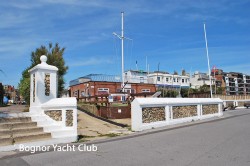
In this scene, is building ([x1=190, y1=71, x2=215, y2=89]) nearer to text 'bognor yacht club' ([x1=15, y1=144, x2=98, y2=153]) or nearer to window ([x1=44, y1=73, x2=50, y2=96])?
window ([x1=44, y1=73, x2=50, y2=96])

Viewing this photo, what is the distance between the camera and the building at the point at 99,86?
4281cm

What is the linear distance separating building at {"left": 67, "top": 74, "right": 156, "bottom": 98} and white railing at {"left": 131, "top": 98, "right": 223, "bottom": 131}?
20.9 meters

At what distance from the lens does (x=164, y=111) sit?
16719mm

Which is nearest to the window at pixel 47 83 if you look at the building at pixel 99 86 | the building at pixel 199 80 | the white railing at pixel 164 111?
the white railing at pixel 164 111

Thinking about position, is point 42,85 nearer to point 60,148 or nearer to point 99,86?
point 60,148

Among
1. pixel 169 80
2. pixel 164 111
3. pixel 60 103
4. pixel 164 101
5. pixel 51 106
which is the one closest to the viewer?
pixel 60 103

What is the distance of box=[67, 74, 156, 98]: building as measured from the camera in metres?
42.8

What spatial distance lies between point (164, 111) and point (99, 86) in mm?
27515

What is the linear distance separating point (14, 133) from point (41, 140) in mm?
960

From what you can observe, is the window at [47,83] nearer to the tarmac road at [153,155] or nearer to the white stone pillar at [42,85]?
the white stone pillar at [42,85]

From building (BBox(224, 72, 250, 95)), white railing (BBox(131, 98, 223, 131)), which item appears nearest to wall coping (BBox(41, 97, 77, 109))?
white railing (BBox(131, 98, 223, 131))

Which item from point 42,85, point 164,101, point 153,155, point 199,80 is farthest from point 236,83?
point 153,155

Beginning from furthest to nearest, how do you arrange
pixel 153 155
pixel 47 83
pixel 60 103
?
pixel 47 83, pixel 60 103, pixel 153 155

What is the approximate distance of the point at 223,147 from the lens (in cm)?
931
